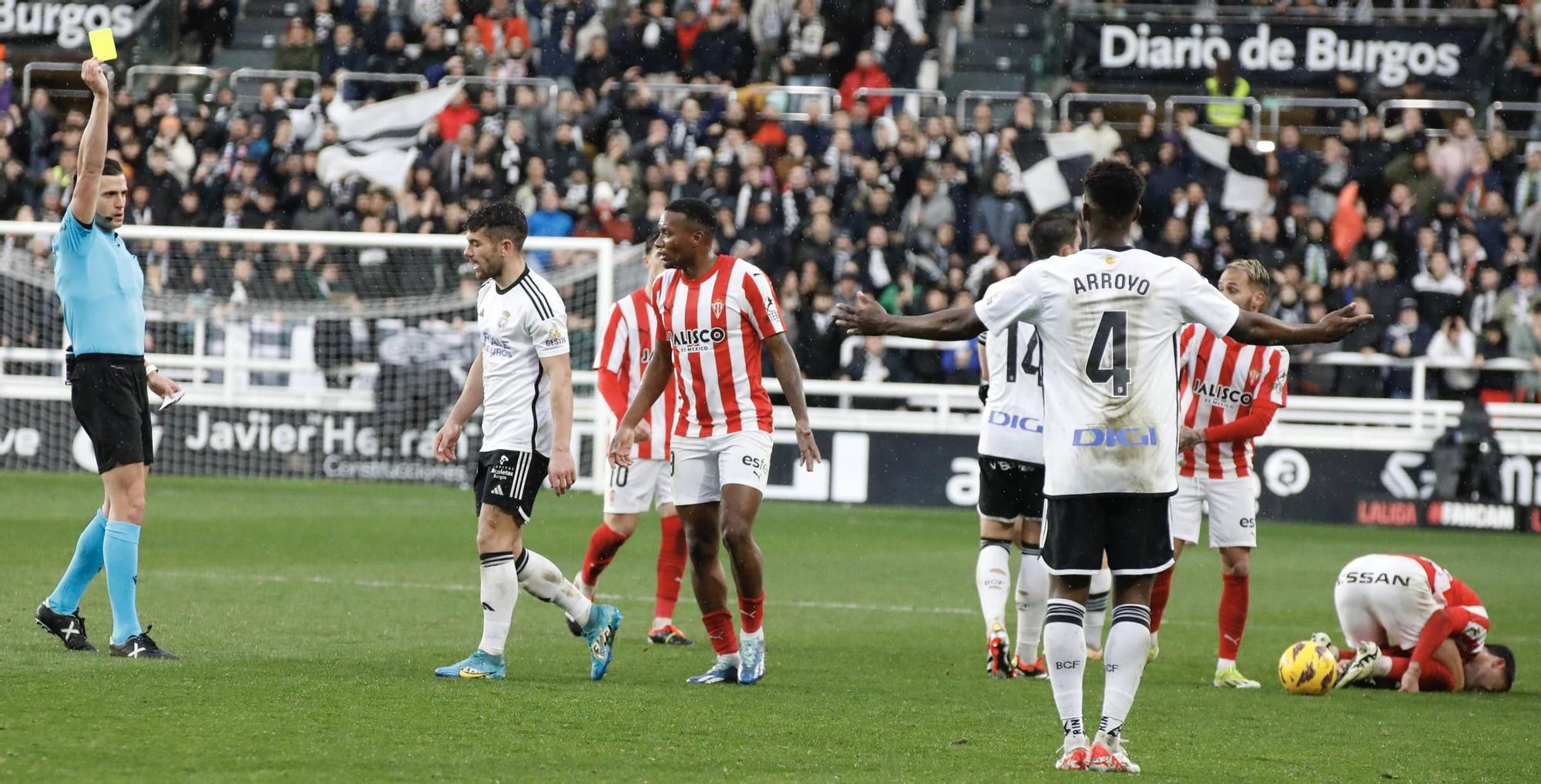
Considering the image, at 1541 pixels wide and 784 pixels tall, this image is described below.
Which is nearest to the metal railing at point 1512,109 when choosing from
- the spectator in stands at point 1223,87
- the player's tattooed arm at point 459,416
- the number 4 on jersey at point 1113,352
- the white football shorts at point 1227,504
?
the spectator in stands at point 1223,87

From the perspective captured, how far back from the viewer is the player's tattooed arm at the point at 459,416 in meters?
8.15

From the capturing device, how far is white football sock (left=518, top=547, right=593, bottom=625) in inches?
325

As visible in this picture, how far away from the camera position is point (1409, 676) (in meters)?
9.20

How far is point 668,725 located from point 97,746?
6.51ft

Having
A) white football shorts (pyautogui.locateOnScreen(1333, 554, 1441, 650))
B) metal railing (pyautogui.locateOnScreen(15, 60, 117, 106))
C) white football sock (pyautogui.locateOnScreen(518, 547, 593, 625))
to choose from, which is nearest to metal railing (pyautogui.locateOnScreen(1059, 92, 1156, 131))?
metal railing (pyautogui.locateOnScreen(15, 60, 117, 106))

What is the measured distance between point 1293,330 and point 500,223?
3.46m

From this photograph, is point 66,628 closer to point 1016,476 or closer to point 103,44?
point 103,44

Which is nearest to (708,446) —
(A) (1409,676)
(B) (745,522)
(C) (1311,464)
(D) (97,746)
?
(B) (745,522)

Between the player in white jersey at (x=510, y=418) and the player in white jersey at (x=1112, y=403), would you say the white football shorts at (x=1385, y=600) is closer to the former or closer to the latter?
the player in white jersey at (x=1112, y=403)

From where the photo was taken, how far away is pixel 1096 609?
870 centimetres

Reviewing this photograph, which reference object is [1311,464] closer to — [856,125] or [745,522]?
[856,125]

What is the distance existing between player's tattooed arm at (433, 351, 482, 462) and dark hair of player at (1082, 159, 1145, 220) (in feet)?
10.1

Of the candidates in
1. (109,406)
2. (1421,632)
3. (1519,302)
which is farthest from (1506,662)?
(1519,302)

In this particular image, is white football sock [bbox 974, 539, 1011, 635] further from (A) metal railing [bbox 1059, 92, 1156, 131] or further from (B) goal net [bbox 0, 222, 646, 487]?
(A) metal railing [bbox 1059, 92, 1156, 131]
